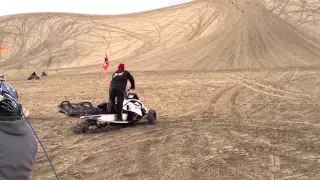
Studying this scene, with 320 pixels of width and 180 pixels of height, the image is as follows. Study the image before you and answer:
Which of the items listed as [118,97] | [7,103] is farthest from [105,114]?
[7,103]

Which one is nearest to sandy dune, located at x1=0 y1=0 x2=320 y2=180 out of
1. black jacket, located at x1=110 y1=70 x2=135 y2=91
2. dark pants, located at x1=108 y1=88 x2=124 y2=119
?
dark pants, located at x1=108 y1=88 x2=124 y2=119

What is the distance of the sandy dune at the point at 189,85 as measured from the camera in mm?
6562

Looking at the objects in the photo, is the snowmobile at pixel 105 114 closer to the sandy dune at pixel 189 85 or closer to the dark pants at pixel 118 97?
the dark pants at pixel 118 97

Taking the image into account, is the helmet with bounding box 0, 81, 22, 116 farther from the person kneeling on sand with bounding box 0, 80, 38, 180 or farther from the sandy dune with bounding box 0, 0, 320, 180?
the sandy dune with bounding box 0, 0, 320, 180

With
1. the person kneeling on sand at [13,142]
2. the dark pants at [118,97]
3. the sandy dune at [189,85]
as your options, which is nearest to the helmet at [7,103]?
the person kneeling on sand at [13,142]

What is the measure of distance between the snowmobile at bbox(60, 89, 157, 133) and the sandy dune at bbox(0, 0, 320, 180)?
0.33 meters

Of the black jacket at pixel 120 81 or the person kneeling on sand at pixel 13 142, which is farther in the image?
the black jacket at pixel 120 81

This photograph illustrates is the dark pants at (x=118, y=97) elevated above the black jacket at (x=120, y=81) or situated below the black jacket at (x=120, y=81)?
below

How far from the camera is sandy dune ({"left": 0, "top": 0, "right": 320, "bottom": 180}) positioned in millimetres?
6562

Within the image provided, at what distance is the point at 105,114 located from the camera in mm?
8992

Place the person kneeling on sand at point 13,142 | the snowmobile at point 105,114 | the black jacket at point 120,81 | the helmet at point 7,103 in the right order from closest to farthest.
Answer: the person kneeling on sand at point 13,142, the helmet at point 7,103, the snowmobile at point 105,114, the black jacket at point 120,81

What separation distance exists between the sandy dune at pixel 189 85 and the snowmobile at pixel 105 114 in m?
0.33

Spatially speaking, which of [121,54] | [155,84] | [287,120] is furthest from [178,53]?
[287,120]

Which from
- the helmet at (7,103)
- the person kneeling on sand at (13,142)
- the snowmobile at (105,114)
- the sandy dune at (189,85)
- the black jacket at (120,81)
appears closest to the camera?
the person kneeling on sand at (13,142)
